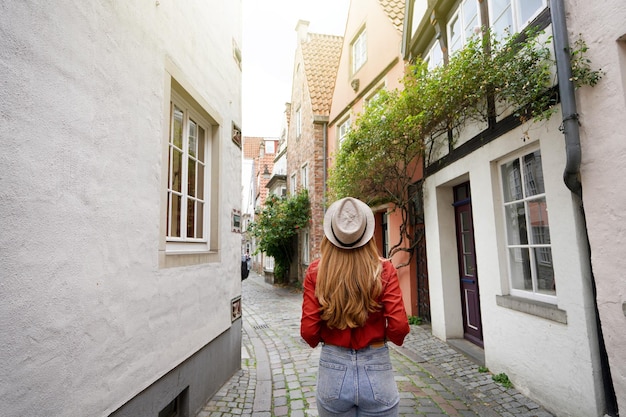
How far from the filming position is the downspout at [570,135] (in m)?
3.13

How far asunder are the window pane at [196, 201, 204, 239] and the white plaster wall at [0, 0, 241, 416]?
785mm

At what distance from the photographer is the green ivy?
1441 cm

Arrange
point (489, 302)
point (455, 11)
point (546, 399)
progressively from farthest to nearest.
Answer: point (455, 11) → point (489, 302) → point (546, 399)

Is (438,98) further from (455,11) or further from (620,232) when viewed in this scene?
(620,232)

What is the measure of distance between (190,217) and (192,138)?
95cm

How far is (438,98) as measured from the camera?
16.3 feet

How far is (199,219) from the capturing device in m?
4.29

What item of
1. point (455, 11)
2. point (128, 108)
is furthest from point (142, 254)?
point (455, 11)

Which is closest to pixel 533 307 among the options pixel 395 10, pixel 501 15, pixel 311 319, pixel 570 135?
pixel 570 135

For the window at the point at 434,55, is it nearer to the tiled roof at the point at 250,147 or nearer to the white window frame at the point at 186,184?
the white window frame at the point at 186,184

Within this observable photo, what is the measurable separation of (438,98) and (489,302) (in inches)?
112

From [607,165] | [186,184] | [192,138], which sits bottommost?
[607,165]

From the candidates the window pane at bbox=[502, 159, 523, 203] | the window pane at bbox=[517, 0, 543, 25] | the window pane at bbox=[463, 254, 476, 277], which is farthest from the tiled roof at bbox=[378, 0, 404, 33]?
the window pane at bbox=[463, 254, 476, 277]

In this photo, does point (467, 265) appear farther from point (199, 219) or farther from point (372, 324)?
point (372, 324)
